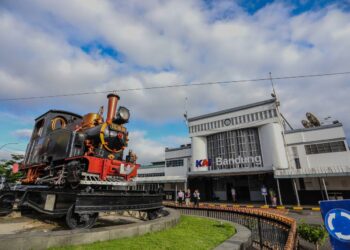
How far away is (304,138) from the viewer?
21562 millimetres

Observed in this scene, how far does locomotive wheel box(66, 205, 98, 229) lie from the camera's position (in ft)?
15.2

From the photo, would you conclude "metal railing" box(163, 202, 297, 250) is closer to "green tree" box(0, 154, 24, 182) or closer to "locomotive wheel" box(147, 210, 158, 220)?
"locomotive wheel" box(147, 210, 158, 220)

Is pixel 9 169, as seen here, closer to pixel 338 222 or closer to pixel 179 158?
pixel 179 158

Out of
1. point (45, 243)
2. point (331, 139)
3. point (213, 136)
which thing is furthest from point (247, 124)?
point (45, 243)

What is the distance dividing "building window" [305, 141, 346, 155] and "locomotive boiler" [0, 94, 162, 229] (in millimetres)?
19930

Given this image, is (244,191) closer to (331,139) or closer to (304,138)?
(304,138)

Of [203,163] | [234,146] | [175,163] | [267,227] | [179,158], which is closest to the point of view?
[267,227]

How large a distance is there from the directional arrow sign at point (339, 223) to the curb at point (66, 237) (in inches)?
150

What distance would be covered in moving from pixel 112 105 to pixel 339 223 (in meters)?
7.28

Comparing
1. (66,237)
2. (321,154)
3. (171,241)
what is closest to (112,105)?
(66,237)

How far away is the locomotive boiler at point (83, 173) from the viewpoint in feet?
16.2

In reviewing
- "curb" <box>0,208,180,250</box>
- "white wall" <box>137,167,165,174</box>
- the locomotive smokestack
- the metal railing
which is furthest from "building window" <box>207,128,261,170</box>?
"curb" <box>0,208,180,250</box>

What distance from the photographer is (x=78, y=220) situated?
15.8ft

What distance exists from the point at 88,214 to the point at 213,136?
78.9ft
